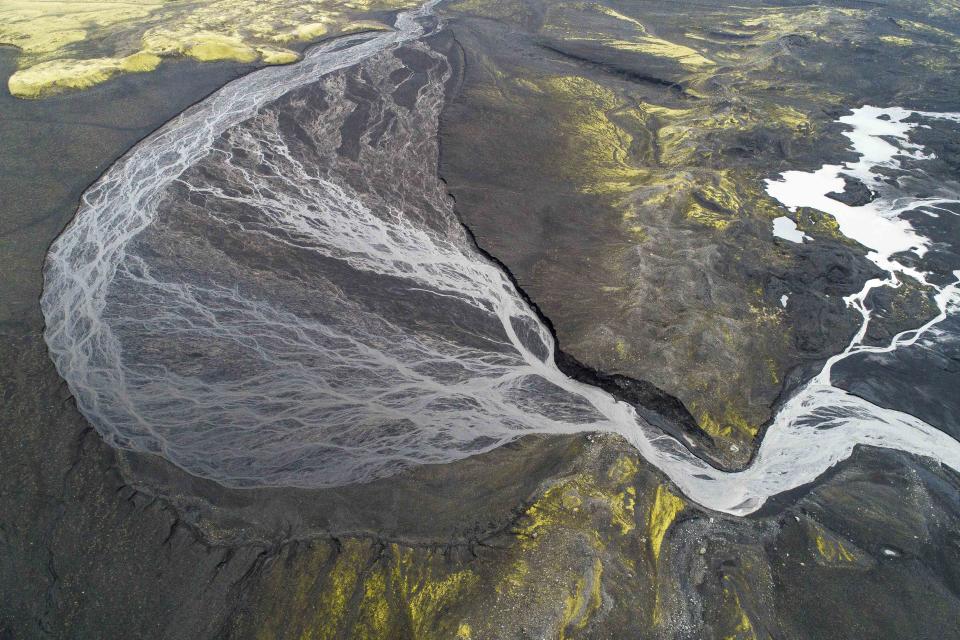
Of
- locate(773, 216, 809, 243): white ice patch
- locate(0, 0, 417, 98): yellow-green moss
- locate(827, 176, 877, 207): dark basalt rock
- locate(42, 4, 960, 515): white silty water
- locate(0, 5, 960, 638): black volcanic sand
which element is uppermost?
locate(0, 0, 417, 98): yellow-green moss

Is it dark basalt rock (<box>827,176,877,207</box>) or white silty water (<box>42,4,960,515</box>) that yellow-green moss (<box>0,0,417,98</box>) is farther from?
dark basalt rock (<box>827,176,877,207</box>)

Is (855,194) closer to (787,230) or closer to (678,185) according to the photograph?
(787,230)

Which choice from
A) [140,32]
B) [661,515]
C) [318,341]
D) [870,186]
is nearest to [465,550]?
[661,515]

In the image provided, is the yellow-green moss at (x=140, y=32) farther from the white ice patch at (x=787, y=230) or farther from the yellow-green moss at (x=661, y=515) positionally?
the yellow-green moss at (x=661, y=515)

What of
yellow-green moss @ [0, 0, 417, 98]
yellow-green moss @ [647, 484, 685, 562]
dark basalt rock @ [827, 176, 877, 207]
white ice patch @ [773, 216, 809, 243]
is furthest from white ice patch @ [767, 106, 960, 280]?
yellow-green moss @ [0, 0, 417, 98]

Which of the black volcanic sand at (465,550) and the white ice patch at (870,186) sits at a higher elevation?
the white ice patch at (870,186)

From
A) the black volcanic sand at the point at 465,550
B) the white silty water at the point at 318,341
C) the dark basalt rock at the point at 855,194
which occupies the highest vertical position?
the dark basalt rock at the point at 855,194

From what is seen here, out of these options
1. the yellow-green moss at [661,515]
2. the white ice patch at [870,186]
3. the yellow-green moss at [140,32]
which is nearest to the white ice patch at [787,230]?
the white ice patch at [870,186]

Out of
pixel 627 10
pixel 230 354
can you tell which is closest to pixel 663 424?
pixel 230 354
